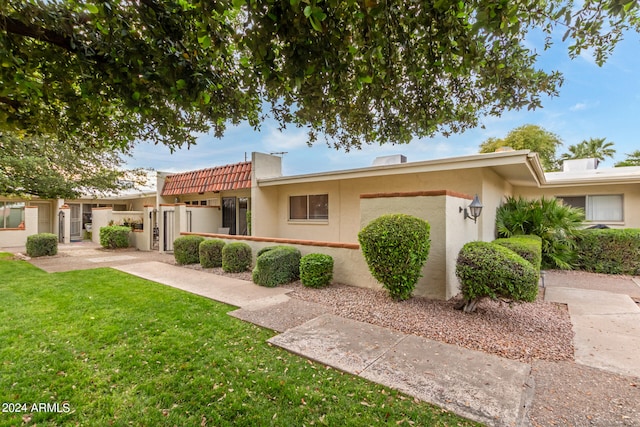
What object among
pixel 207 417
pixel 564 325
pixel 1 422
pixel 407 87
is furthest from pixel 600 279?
pixel 1 422

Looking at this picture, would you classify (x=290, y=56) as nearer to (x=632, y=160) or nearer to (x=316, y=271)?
(x=316, y=271)

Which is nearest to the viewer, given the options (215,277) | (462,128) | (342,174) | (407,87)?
(407,87)

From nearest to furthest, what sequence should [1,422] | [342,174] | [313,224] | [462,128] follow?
[1,422] → [462,128] → [342,174] → [313,224]

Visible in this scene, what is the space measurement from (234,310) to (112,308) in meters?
2.15

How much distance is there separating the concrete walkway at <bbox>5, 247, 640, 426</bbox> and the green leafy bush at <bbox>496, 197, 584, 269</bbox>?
9.78 feet

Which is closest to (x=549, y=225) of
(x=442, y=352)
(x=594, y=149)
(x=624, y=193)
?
(x=624, y=193)

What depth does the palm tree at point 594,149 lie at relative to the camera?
2936 centimetres

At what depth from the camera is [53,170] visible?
11.1m

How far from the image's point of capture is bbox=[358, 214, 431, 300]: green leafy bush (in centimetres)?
520

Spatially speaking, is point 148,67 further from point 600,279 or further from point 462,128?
point 600,279

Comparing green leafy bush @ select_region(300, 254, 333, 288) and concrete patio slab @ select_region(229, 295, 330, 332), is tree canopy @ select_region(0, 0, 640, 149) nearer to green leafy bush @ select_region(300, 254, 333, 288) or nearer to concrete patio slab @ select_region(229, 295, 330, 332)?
concrete patio slab @ select_region(229, 295, 330, 332)

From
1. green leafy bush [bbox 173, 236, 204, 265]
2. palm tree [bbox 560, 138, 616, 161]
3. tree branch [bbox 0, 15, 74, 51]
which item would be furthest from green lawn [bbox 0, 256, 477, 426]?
palm tree [bbox 560, 138, 616, 161]

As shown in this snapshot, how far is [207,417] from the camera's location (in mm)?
2541

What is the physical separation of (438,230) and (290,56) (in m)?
4.29
